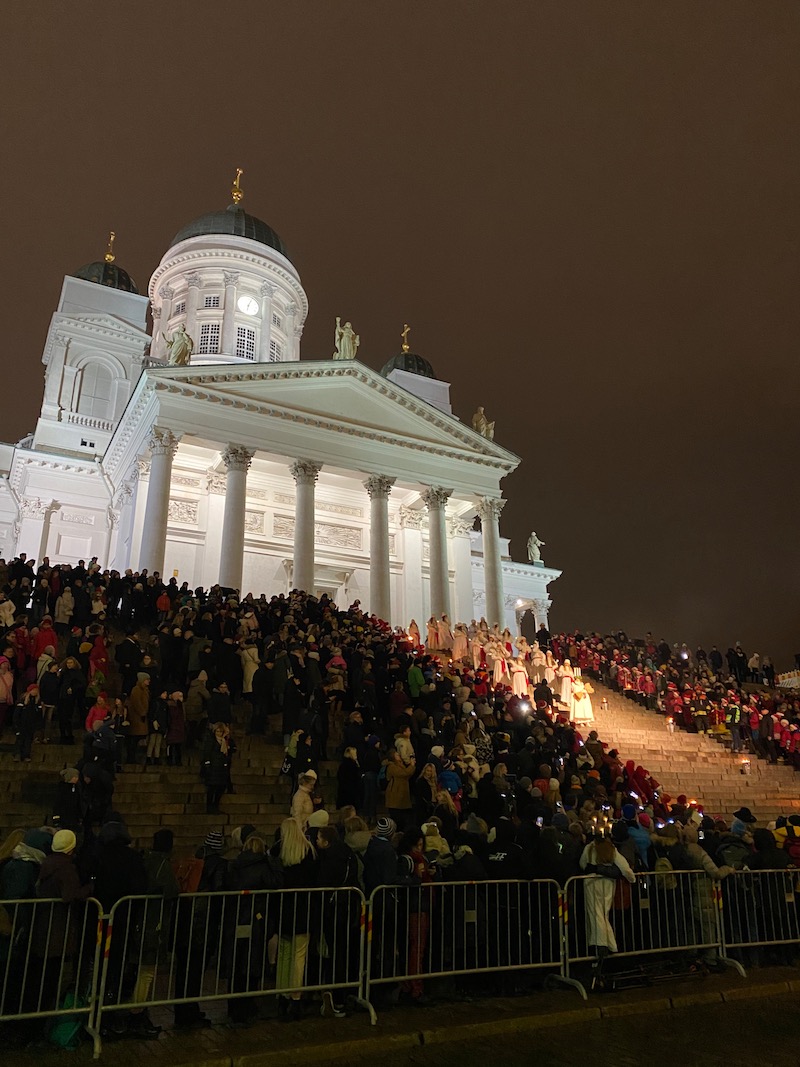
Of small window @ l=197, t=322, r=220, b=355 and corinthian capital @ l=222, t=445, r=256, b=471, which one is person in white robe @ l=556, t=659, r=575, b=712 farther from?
small window @ l=197, t=322, r=220, b=355

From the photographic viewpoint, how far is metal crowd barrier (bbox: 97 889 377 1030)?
648cm

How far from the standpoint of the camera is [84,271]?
40.9 meters

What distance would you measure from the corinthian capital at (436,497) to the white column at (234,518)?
7.59m

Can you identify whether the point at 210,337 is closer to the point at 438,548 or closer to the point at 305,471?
the point at 305,471

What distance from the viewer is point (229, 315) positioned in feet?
136

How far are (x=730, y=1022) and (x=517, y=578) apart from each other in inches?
1551

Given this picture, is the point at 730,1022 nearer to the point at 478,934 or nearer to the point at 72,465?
the point at 478,934

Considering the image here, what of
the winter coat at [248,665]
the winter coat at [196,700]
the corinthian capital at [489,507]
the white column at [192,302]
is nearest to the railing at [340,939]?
the winter coat at [196,700]

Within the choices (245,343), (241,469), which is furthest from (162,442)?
(245,343)

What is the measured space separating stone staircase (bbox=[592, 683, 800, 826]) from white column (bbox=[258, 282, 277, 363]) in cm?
2702

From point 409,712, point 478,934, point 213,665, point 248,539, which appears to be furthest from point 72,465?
point 478,934

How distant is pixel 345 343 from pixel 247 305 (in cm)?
1325

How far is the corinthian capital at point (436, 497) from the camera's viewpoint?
3209cm

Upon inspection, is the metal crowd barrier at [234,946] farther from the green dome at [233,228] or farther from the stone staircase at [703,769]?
the green dome at [233,228]
